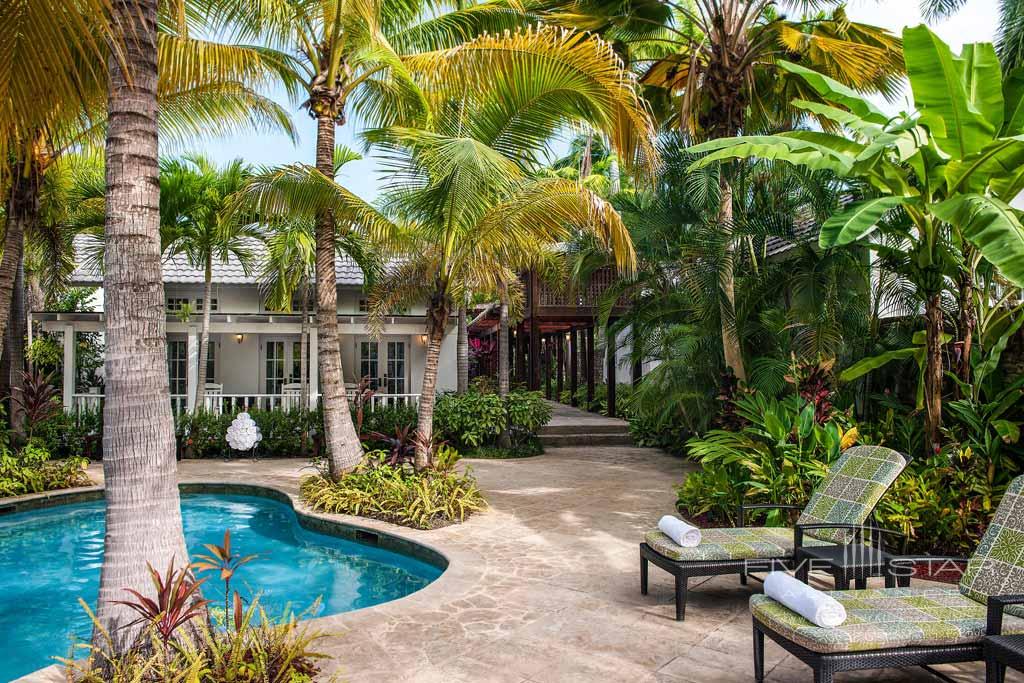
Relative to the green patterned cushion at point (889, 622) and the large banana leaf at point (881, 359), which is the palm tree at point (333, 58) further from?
the green patterned cushion at point (889, 622)

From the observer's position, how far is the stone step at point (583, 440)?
51.2ft

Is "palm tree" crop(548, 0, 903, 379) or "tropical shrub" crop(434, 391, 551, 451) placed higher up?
"palm tree" crop(548, 0, 903, 379)

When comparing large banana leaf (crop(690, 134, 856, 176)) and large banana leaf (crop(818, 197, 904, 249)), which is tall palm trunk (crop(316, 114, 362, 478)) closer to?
large banana leaf (crop(690, 134, 856, 176))

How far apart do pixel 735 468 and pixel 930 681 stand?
4092 millimetres

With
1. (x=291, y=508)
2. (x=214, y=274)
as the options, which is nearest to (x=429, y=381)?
(x=291, y=508)

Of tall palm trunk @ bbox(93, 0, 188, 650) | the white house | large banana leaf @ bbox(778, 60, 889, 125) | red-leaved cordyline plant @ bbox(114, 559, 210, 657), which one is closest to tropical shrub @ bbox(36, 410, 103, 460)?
the white house

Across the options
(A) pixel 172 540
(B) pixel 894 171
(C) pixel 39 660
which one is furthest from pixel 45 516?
(B) pixel 894 171

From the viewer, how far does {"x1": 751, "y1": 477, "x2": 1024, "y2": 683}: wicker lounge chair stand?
3407 millimetres

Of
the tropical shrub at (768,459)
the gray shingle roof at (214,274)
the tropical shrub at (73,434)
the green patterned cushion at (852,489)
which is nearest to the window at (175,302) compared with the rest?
the gray shingle roof at (214,274)

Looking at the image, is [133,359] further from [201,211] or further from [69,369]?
[69,369]

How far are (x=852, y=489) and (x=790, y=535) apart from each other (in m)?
0.60

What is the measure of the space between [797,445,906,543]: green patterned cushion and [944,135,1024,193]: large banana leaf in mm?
2350

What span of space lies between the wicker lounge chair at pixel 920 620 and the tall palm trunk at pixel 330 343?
6.56m

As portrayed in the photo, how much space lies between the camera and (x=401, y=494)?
332 inches
